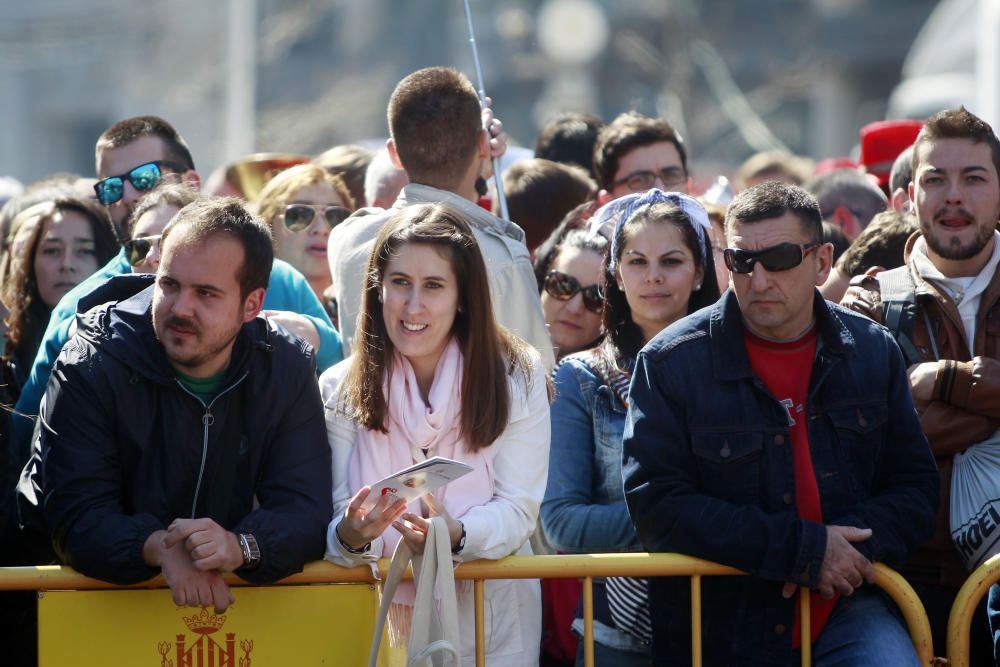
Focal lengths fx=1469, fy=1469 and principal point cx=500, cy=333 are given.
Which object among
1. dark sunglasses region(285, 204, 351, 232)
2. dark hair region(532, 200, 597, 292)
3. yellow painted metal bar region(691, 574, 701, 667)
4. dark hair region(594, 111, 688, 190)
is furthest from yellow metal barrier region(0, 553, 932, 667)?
dark hair region(594, 111, 688, 190)

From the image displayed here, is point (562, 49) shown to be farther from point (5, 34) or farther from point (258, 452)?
point (258, 452)

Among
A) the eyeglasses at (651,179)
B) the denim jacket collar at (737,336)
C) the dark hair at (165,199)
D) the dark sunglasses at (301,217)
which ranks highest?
the eyeglasses at (651,179)

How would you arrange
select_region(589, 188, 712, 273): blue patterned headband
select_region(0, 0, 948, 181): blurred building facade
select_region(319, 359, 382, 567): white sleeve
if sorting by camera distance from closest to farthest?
select_region(319, 359, 382, 567): white sleeve < select_region(589, 188, 712, 273): blue patterned headband < select_region(0, 0, 948, 181): blurred building facade

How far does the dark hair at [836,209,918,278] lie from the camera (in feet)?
→ 18.7

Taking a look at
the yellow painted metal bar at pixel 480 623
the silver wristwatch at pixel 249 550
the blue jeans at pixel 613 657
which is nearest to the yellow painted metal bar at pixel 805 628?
the blue jeans at pixel 613 657

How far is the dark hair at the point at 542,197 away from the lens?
6887mm

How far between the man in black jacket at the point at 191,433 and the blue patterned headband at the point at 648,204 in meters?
1.49

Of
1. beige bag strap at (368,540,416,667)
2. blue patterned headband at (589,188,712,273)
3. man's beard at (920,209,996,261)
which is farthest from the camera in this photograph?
blue patterned headband at (589,188,712,273)

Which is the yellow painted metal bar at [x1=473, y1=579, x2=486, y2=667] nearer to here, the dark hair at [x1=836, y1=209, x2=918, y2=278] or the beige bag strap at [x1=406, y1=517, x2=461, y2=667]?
the beige bag strap at [x1=406, y1=517, x2=461, y2=667]

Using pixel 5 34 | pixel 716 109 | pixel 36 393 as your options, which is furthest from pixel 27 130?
pixel 36 393

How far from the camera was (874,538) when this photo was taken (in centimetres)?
422

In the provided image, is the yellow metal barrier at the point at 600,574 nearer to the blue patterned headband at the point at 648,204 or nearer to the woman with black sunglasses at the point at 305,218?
the blue patterned headband at the point at 648,204

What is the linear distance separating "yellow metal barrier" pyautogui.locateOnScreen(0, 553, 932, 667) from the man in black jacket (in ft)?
0.30

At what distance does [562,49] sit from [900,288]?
1512 inches
